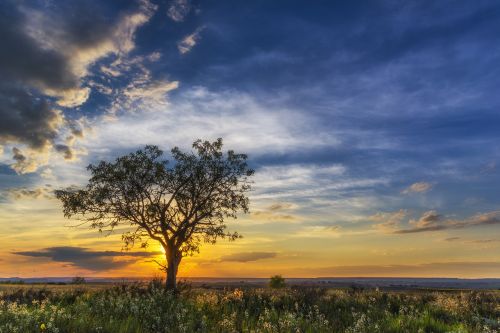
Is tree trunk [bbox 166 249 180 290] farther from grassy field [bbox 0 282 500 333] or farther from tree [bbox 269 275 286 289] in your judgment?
tree [bbox 269 275 286 289]

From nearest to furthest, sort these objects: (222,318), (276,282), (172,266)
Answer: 1. (222,318)
2. (172,266)
3. (276,282)

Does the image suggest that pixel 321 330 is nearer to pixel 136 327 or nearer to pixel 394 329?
pixel 394 329

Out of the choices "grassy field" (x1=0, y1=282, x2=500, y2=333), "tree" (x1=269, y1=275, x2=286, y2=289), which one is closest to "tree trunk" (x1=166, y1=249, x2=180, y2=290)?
"grassy field" (x1=0, y1=282, x2=500, y2=333)

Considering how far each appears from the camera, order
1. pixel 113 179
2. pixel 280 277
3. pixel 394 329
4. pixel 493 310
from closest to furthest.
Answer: pixel 394 329 < pixel 493 310 < pixel 113 179 < pixel 280 277

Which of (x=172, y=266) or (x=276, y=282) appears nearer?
(x=172, y=266)

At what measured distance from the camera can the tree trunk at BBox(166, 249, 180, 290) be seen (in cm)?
3401

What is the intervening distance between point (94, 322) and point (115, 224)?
26.5 meters

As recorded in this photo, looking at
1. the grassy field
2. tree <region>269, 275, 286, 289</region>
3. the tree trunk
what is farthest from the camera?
tree <region>269, 275, 286, 289</region>

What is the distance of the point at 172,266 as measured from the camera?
3488cm

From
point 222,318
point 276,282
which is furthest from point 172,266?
point 276,282

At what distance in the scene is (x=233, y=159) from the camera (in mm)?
36156

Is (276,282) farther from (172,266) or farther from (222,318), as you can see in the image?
(222,318)

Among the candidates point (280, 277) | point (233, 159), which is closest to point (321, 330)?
point (233, 159)

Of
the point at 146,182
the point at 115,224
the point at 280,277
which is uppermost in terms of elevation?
the point at 146,182
